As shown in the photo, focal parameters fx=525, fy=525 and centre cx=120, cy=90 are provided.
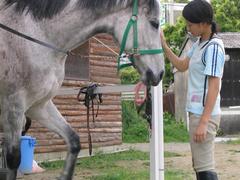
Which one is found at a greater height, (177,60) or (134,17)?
(134,17)

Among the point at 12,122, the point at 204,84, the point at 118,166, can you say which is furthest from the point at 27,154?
the point at 204,84

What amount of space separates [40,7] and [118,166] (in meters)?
4.28

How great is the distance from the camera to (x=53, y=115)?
4.32m

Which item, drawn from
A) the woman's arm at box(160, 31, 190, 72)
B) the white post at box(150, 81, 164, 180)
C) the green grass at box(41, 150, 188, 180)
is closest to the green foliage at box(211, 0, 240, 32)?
the green grass at box(41, 150, 188, 180)

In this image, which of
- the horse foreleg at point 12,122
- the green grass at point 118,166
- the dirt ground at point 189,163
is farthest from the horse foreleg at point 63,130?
the dirt ground at point 189,163

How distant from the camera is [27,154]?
22.7 ft

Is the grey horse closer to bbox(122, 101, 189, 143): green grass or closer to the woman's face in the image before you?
the woman's face

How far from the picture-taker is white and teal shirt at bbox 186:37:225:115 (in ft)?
11.9

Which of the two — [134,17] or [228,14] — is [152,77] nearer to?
[134,17]

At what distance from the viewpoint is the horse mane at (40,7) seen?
405 centimetres

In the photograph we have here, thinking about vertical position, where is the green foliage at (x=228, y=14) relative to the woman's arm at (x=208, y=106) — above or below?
above

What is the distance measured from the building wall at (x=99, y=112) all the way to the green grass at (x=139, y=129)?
294 cm

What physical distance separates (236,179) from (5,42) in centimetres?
375

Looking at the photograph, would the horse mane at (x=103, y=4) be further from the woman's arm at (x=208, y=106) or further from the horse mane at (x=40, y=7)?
the woman's arm at (x=208, y=106)
